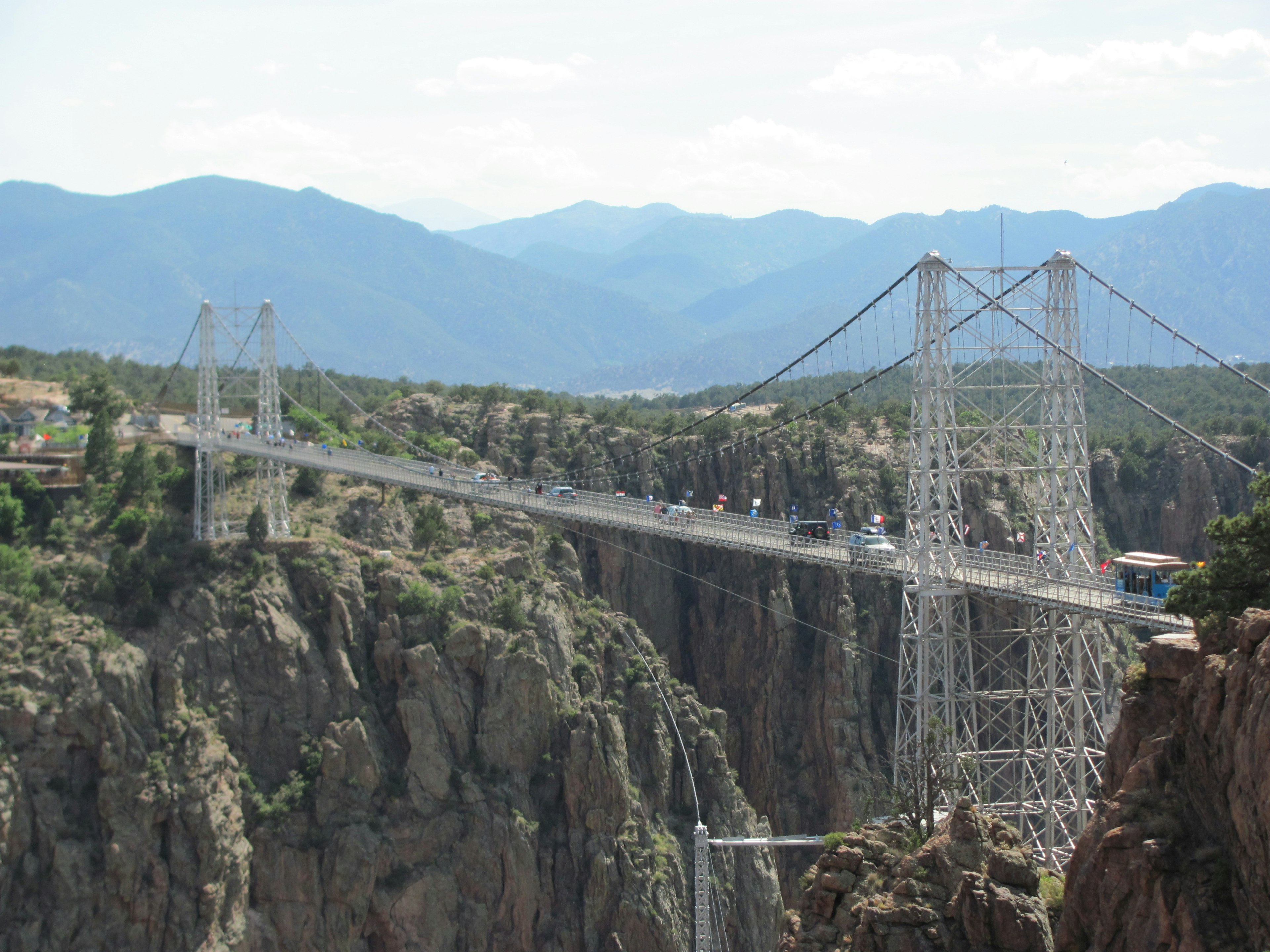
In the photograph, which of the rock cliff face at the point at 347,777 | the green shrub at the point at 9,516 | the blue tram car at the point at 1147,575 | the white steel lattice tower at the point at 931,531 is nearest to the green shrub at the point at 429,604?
the rock cliff face at the point at 347,777

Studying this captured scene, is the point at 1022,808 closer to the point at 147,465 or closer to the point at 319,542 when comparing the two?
the point at 319,542

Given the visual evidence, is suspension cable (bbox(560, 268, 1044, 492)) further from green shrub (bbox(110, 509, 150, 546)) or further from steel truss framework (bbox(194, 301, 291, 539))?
green shrub (bbox(110, 509, 150, 546))

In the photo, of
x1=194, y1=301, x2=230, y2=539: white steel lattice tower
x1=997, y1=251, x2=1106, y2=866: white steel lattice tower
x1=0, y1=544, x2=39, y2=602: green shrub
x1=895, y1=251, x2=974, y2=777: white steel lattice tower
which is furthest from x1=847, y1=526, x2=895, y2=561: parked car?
x1=0, y1=544, x2=39, y2=602: green shrub

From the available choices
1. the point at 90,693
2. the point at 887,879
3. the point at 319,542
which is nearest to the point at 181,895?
the point at 90,693

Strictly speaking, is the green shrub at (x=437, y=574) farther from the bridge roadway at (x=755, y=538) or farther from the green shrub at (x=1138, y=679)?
the green shrub at (x=1138, y=679)

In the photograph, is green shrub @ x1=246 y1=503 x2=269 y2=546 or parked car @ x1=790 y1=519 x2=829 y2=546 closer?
parked car @ x1=790 y1=519 x2=829 y2=546

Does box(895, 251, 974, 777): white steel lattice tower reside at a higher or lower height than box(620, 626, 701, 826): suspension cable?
higher

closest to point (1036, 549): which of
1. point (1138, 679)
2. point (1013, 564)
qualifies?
point (1013, 564)
